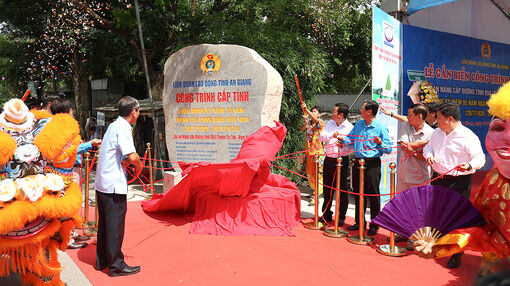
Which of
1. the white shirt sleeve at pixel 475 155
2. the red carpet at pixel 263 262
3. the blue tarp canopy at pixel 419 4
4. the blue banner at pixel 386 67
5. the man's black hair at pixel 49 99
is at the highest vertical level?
the blue tarp canopy at pixel 419 4

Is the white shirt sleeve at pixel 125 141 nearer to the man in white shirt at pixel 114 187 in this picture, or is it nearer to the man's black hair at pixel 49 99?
the man in white shirt at pixel 114 187

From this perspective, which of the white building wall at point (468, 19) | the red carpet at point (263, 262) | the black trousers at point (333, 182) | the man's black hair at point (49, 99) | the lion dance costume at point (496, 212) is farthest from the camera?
the white building wall at point (468, 19)

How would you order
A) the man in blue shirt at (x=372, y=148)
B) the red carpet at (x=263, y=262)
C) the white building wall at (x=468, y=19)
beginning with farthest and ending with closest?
the white building wall at (x=468, y=19), the man in blue shirt at (x=372, y=148), the red carpet at (x=263, y=262)

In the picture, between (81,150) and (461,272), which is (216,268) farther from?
(461,272)

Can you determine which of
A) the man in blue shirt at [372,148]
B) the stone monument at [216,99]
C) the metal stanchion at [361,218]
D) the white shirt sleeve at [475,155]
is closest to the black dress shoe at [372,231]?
the man in blue shirt at [372,148]

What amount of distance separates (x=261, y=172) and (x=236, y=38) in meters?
4.13

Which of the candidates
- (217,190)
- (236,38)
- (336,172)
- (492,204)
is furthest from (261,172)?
(236,38)

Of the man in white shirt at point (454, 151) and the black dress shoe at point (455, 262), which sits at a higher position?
the man in white shirt at point (454, 151)

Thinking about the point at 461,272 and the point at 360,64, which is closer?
the point at 461,272

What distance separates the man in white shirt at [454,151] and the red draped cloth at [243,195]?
72.6 inches

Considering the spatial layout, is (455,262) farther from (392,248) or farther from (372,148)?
(372,148)

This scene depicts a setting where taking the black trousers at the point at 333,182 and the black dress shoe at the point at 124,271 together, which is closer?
the black dress shoe at the point at 124,271

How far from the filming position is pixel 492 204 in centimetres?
265

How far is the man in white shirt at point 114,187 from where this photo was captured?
348cm
